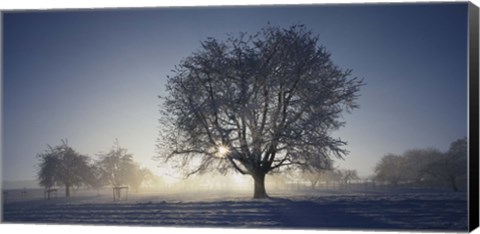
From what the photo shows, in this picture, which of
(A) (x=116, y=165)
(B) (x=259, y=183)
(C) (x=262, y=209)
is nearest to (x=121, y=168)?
(A) (x=116, y=165)

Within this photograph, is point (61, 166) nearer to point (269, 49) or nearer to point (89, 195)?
point (89, 195)

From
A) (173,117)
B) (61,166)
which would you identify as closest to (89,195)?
(61,166)

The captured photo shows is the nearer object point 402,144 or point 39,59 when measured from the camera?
point 402,144

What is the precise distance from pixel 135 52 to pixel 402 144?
4372mm

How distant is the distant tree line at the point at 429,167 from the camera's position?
14.3 meters

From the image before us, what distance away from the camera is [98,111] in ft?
51.8

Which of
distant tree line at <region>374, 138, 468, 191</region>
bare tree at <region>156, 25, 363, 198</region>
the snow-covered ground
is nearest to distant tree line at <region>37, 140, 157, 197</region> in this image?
the snow-covered ground

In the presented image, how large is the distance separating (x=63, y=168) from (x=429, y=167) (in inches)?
230

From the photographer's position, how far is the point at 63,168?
16.1 metres

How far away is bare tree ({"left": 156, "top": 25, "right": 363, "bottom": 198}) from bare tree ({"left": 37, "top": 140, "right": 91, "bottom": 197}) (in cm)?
145

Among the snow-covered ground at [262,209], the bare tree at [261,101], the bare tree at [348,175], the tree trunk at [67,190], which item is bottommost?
the snow-covered ground at [262,209]

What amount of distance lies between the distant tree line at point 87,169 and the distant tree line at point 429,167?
3696mm

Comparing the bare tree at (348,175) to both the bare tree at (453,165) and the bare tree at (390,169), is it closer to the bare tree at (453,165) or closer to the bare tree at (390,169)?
the bare tree at (390,169)

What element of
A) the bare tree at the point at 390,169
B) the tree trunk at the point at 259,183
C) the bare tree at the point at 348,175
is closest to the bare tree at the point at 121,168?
the tree trunk at the point at 259,183
